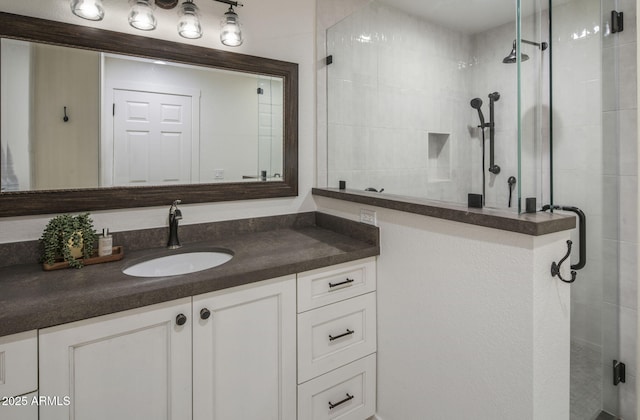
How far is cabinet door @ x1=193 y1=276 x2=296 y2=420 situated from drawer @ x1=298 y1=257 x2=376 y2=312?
59 millimetres

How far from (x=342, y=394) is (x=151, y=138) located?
1419 mm

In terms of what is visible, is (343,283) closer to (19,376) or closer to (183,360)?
(183,360)

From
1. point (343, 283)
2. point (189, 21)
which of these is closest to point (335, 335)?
point (343, 283)

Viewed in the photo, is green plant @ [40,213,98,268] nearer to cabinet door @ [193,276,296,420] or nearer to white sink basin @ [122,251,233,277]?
white sink basin @ [122,251,233,277]

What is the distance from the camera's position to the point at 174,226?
155 cm

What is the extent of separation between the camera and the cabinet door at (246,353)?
3.75 feet

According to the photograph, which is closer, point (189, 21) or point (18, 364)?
point (18, 364)

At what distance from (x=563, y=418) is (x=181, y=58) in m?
2.05

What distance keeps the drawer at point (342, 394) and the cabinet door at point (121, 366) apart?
495 mm

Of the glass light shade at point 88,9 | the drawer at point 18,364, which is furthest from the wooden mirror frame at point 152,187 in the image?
the drawer at point 18,364

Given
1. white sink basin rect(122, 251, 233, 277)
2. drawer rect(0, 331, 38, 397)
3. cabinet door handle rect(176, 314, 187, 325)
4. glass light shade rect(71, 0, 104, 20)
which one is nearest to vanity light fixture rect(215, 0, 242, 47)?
glass light shade rect(71, 0, 104, 20)

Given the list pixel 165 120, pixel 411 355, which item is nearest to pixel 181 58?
pixel 165 120

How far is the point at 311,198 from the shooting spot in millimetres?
2037

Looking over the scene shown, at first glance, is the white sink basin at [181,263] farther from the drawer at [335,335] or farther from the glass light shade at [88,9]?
the glass light shade at [88,9]
